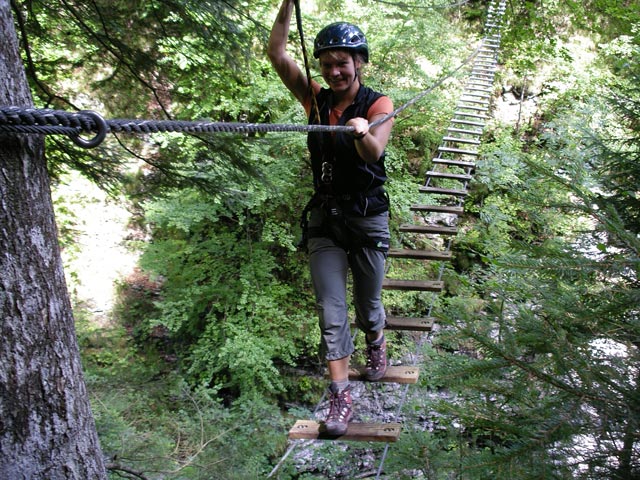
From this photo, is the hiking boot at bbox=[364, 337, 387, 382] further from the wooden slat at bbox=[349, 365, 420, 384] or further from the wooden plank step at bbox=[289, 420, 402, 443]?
the wooden plank step at bbox=[289, 420, 402, 443]

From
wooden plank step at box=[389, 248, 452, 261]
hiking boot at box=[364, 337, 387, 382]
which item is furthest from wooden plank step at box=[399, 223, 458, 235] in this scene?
hiking boot at box=[364, 337, 387, 382]

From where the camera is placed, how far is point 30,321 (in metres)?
1.16

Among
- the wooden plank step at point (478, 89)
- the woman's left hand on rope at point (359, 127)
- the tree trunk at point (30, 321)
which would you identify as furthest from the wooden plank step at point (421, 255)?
the wooden plank step at point (478, 89)

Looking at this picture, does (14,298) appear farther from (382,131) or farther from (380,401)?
(380,401)

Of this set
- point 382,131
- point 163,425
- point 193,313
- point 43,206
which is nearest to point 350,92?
point 382,131

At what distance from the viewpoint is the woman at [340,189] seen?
79.7 inches

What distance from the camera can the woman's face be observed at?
79.2 inches

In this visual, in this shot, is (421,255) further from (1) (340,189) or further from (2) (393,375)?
(1) (340,189)

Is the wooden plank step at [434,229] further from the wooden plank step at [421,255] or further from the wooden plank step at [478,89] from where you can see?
the wooden plank step at [478,89]

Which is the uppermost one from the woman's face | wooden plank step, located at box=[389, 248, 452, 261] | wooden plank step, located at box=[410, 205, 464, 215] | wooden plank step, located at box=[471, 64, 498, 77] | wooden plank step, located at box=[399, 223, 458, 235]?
wooden plank step, located at box=[471, 64, 498, 77]

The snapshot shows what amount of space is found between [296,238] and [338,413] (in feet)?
9.60

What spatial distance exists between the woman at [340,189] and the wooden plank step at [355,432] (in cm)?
7

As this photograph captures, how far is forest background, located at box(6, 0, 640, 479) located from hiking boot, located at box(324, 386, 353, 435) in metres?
0.35

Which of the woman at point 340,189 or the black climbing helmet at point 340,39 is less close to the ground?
the black climbing helmet at point 340,39
